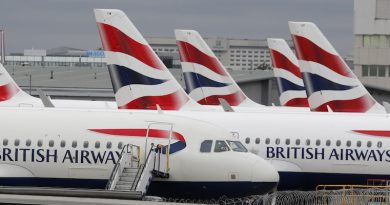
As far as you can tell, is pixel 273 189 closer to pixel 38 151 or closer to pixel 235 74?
pixel 38 151

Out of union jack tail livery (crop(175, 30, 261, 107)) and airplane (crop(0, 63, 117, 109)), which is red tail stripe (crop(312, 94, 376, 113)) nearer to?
airplane (crop(0, 63, 117, 109))

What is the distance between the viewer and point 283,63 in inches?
2832

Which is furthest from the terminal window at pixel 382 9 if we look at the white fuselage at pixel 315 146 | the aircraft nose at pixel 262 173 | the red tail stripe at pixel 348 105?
the aircraft nose at pixel 262 173

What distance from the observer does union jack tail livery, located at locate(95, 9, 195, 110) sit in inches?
1889

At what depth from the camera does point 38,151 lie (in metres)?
36.9

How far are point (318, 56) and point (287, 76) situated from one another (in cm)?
1832

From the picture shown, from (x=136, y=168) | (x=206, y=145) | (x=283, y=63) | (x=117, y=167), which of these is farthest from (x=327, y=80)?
(x=283, y=63)

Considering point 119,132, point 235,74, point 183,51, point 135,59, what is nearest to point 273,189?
point 119,132

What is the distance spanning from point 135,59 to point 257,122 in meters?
6.71

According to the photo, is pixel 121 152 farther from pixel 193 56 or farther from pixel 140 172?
pixel 193 56

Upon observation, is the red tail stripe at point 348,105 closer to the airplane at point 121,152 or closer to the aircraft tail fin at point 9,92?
the aircraft tail fin at point 9,92

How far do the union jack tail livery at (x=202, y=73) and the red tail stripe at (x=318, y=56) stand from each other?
404 inches

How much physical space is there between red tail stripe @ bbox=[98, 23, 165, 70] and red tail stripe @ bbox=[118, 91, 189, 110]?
1.48 m

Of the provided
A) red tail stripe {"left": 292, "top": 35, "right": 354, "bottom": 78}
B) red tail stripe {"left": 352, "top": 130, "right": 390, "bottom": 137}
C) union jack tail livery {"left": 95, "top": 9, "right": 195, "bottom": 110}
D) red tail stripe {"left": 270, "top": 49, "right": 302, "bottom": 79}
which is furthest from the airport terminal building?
red tail stripe {"left": 352, "top": 130, "right": 390, "bottom": 137}
